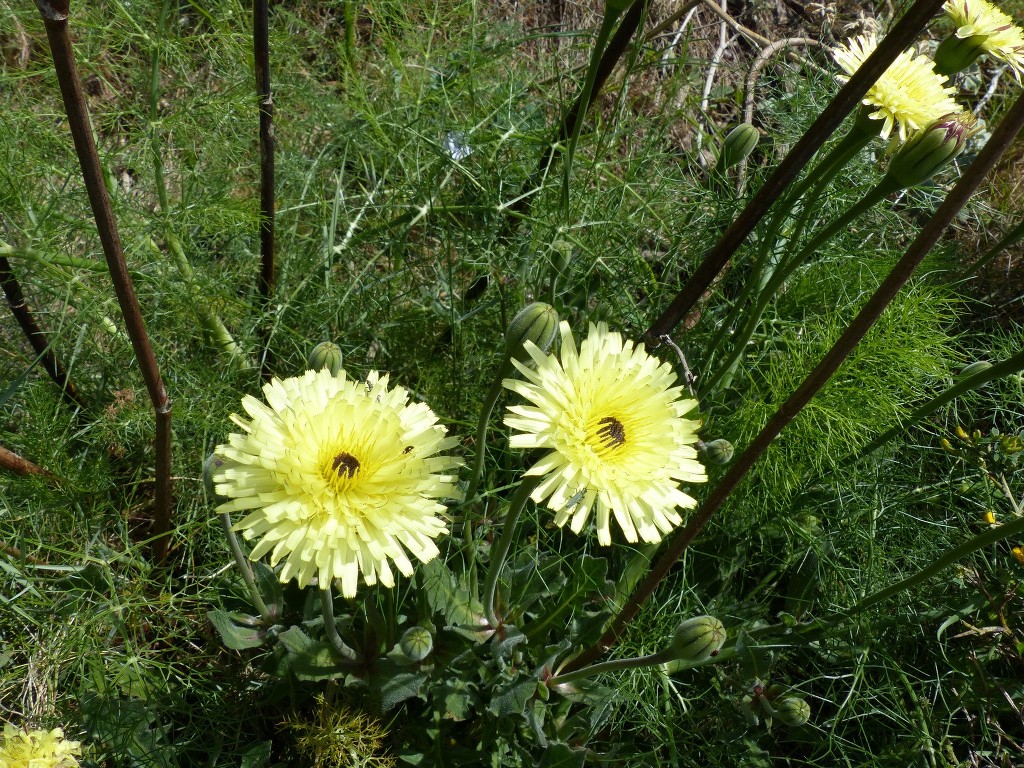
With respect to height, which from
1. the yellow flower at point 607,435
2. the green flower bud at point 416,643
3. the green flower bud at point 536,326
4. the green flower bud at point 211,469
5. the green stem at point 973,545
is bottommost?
the green flower bud at point 416,643

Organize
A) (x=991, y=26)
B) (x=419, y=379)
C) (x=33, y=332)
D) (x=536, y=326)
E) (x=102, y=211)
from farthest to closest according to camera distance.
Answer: (x=419, y=379)
(x=33, y=332)
(x=991, y=26)
(x=536, y=326)
(x=102, y=211)

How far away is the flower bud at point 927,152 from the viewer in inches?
45.6

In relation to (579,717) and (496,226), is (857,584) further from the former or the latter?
(496,226)

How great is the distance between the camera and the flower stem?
1.21 m

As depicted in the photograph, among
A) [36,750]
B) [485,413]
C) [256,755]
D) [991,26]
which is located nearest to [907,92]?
[991,26]

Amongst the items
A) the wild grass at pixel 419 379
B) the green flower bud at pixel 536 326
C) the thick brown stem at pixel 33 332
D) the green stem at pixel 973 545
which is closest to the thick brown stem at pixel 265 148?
the wild grass at pixel 419 379

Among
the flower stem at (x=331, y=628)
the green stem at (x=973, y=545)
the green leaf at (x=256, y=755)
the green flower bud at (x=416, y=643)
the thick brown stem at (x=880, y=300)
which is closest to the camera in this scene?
the thick brown stem at (x=880, y=300)

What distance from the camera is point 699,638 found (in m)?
1.23

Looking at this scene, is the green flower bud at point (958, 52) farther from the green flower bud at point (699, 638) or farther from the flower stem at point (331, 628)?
the flower stem at point (331, 628)

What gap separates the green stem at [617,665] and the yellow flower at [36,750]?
32.5 inches

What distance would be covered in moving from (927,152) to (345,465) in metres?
0.94

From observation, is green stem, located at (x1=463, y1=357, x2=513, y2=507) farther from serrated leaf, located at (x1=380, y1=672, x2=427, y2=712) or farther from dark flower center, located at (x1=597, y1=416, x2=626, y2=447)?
serrated leaf, located at (x1=380, y1=672, x2=427, y2=712)

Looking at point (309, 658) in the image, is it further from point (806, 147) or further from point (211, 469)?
point (806, 147)

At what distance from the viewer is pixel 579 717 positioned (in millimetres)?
1591
